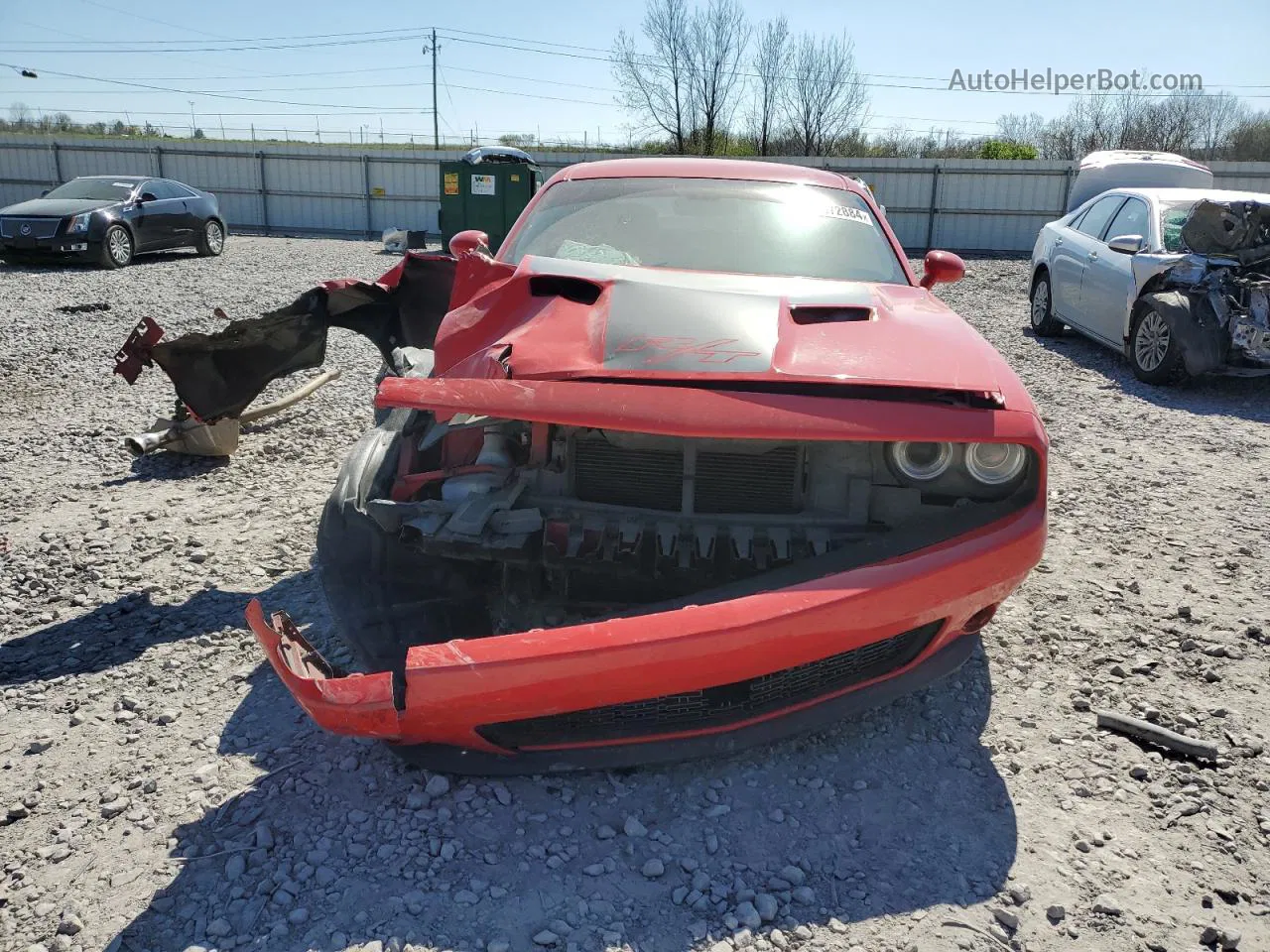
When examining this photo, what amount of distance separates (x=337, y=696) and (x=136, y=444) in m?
3.23

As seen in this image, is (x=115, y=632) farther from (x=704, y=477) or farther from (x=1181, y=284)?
(x=1181, y=284)

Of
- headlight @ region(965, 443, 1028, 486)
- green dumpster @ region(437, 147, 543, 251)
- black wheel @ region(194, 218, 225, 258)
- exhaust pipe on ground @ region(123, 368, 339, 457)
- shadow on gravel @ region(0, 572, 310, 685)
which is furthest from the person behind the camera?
green dumpster @ region(437, 147, 543, 251)

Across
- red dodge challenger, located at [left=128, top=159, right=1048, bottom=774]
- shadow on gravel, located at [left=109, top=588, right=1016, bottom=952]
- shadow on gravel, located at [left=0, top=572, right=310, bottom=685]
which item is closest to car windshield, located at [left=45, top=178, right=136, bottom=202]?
shadow on gravel, located at [left=0, top=572, right=310, bottom=685]

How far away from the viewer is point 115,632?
318cm

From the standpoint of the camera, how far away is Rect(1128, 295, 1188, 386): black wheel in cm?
706

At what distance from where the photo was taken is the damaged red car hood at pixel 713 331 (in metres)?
2.37

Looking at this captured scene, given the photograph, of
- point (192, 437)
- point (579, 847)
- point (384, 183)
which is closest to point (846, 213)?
point (579, 847)

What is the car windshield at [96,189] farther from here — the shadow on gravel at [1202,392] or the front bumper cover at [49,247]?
the shadow on gravel at [1202,392]

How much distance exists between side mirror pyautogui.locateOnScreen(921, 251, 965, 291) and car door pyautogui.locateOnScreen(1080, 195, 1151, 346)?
4.54 m

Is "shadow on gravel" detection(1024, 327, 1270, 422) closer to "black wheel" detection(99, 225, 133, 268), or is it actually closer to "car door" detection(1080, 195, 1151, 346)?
"car door" detection(1080, 195, 1151, 346)

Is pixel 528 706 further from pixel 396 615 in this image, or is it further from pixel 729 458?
pixel 729 458

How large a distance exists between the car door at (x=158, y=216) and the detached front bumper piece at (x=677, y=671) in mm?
13597

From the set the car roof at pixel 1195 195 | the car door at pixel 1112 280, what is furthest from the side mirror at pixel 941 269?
the car roof at pixel 1195 195

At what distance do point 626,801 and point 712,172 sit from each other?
9.16 ft
